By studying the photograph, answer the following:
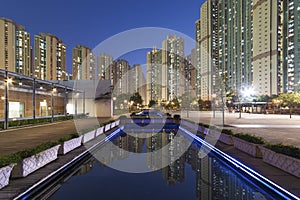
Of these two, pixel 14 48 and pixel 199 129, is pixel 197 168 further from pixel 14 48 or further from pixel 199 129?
pixel 14 48

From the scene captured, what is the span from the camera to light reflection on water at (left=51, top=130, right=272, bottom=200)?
6018mm

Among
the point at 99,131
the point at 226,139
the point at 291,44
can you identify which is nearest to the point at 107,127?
the point at 99,131

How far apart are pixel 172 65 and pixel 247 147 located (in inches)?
6028

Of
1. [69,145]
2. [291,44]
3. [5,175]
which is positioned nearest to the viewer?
[5,175]

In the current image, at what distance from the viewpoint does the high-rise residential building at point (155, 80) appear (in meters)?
164

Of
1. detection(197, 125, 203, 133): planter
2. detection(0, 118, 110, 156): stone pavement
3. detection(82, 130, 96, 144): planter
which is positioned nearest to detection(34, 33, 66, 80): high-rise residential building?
detection(0, 118, 110, 156): stone pavement

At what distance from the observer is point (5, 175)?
18.1 ft

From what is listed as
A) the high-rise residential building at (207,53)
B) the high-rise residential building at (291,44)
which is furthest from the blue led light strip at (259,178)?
the high-rise residential building at (207,53)

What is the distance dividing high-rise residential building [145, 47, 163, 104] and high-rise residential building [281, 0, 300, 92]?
269 ft

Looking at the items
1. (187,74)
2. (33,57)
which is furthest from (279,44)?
(33,57)

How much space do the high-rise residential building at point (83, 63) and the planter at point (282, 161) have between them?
9769cm

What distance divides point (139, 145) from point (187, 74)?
144775mm

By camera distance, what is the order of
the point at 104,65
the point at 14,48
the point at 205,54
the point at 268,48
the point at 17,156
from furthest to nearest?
the point at 205,54 → the point at 104,65 → the point at 268,48 → the point at 14,48 → the point at 17,156

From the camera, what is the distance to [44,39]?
10694 cm
